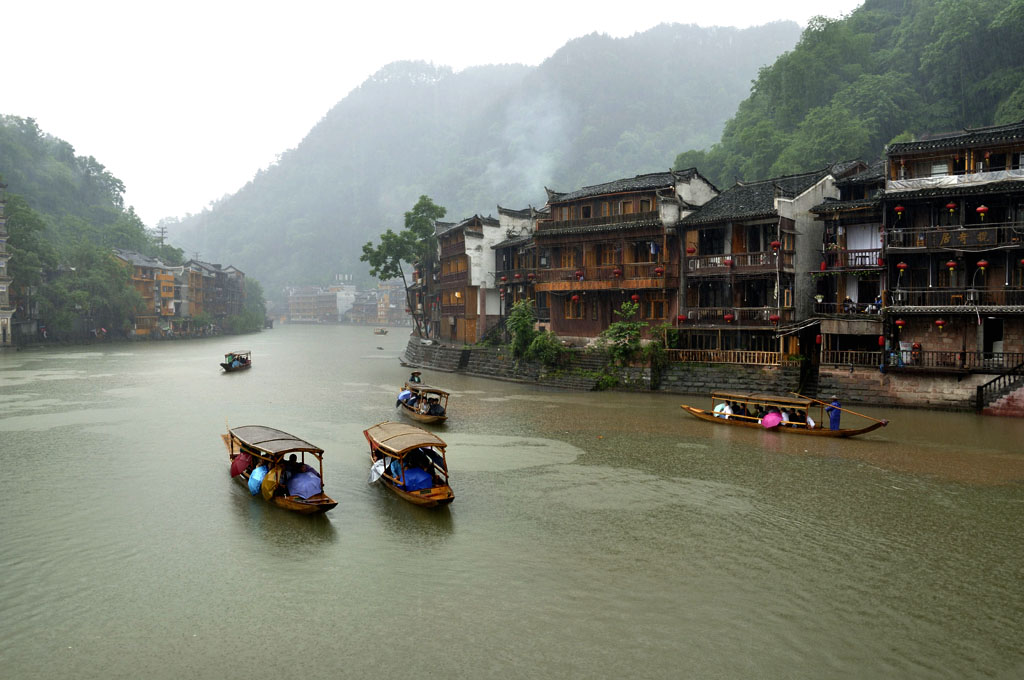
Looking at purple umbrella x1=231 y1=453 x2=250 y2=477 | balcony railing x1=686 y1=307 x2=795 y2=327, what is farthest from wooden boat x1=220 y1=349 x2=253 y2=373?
purple umbrella x1=231 y1=453 x2=250 y2=477

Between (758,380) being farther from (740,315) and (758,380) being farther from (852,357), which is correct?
(852,357)

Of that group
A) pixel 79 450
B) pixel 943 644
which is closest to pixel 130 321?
pixel 79 450

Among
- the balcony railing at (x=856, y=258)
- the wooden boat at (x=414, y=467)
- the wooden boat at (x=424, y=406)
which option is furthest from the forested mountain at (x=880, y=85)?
the wooden boat at (x=414, y=467)

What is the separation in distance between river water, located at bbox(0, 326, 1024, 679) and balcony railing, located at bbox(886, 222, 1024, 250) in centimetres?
927

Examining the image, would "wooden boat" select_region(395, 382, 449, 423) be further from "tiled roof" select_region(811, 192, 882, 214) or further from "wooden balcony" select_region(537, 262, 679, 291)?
"tiled roof" select_region(811, 192, 882, 214)

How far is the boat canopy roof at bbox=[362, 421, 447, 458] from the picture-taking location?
19922 millimetres

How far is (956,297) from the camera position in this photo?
34.6m

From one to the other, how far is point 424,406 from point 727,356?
717 inches

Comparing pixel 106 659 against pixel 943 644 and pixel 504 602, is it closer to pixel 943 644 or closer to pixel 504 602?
pixel 504 602

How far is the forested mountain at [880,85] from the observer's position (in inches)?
2398

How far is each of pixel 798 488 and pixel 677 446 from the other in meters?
6.59

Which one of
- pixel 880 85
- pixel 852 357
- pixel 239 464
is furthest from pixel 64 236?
pixel 852 357

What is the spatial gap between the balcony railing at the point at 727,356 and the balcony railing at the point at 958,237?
8.26 metres

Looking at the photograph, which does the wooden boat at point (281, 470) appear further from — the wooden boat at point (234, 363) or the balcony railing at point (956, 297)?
the wooden boat at point (234, 363)
